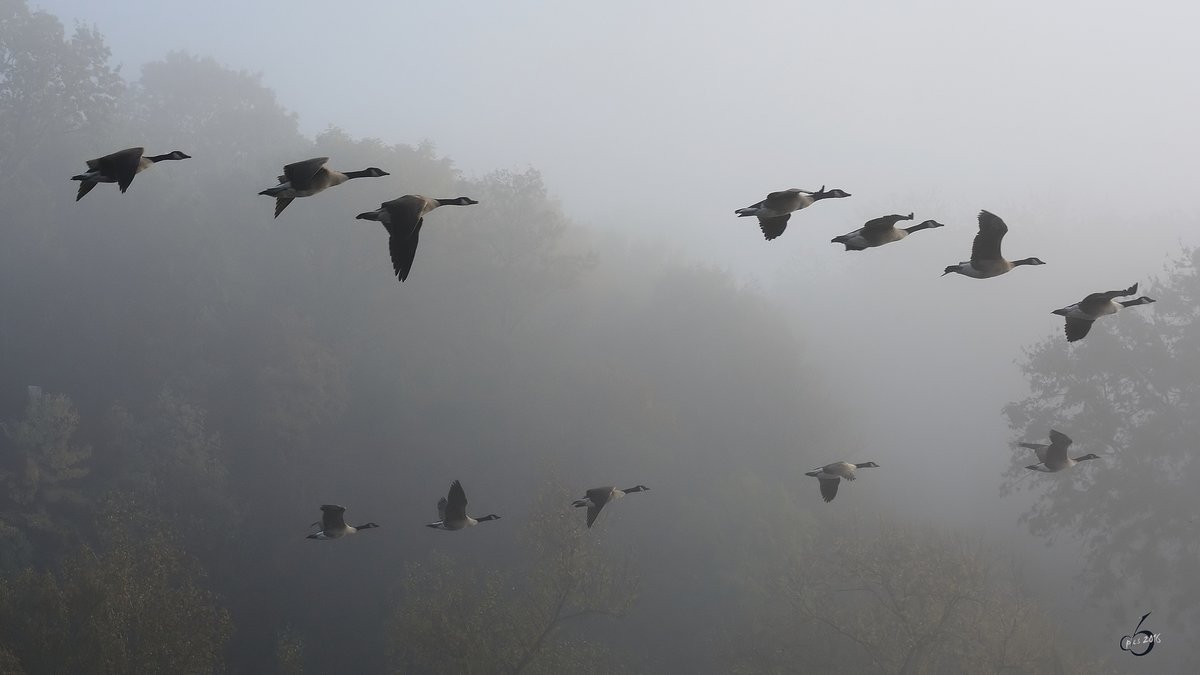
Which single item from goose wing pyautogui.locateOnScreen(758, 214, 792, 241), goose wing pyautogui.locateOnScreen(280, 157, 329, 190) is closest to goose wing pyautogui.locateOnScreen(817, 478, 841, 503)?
goose wing pyautogui.locateOnScreen(758, 214, 792, 241)

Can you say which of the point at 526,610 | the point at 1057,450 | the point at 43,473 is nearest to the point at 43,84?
the point at 43,473

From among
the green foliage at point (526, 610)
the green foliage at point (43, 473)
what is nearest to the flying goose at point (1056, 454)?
the green foliage at point (526, 610)

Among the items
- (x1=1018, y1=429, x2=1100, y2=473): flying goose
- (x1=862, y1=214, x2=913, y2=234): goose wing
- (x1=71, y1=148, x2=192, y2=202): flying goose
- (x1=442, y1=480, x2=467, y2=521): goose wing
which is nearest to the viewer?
(x1=71, y1=148, x2=192, y2=202): flying goose

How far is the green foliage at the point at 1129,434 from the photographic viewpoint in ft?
138

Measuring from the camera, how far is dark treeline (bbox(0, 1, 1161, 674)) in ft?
107

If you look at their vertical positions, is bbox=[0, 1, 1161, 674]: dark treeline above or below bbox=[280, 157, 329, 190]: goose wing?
below

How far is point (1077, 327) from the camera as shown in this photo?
11812 millimetres

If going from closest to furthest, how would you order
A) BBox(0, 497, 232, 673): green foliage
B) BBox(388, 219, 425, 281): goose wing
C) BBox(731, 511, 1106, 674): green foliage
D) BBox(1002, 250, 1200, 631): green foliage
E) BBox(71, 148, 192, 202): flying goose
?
BBox(388, 219, 425, 281): goose wing
BBox(71, 148, 192, 202): flying goose
BBox(0, 497, 232, 673): green foliage
BBox(731, 511, 1106, 674): green foliage
BBox(1002, 250, 1200, 631): green foliage

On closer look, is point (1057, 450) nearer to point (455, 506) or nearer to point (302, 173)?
point (455, 506)

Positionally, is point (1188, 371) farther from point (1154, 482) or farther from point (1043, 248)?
point (1043, 248)

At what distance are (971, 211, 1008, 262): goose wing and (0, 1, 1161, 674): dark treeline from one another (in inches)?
984

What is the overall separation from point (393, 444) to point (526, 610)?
22045 millimetres

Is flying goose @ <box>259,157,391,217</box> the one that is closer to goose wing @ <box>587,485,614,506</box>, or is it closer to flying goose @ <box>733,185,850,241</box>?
flying goose @ <box>733,185,850,241</box>

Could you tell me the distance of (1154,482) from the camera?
142 ft
